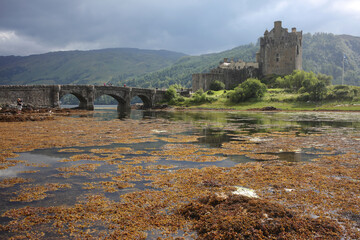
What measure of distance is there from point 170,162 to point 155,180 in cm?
308

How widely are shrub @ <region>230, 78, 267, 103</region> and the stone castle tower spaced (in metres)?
45.2

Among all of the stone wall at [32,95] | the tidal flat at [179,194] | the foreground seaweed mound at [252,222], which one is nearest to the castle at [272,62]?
the stone wall at [32,95]

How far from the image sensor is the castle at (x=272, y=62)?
12769 centimetres

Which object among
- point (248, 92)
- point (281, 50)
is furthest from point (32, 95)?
point (281, 50)

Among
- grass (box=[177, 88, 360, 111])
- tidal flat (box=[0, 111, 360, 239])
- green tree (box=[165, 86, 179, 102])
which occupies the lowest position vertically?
tidal flat (box=[0, 111, 360, 239])

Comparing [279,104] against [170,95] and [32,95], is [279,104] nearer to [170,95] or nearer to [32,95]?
[170,95]

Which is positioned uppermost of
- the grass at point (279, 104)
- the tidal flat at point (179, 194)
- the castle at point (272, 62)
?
the castle at point (272, 62)

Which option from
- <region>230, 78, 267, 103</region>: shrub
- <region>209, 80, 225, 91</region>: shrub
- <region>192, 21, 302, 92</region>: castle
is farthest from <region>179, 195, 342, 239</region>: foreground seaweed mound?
<region>192, 21, 302, 92</region>: castle

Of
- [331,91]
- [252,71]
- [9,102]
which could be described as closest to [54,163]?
[9,102]

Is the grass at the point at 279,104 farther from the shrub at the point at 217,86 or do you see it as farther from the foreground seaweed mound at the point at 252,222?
the foreground seaweed mound at the point at 252,222

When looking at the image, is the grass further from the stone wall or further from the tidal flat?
the tidal flat

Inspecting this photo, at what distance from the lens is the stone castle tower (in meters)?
129

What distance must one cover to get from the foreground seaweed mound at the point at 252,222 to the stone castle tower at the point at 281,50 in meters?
134

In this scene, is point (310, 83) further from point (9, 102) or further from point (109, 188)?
point (109, 188)
